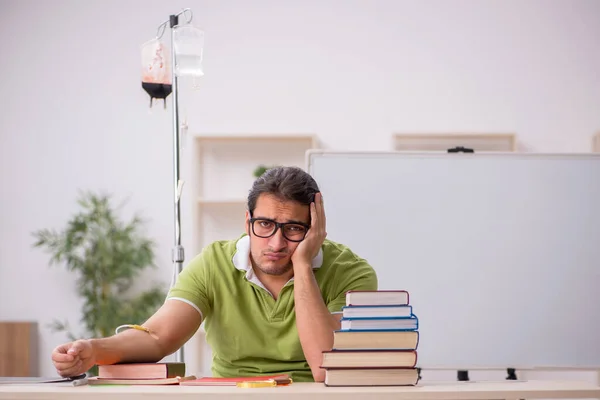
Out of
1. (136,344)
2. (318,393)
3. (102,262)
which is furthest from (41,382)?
(102,262)

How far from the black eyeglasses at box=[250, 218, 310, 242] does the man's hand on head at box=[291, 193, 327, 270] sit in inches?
0.8

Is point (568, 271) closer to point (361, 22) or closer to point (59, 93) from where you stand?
point (361, 22)

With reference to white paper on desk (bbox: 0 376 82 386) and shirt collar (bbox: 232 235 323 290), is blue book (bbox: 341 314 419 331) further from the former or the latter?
shirt collar (bbox: 232 235 323 290)

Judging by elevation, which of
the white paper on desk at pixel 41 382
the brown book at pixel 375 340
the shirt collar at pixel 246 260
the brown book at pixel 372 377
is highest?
the shirt collar at pixel 246 260

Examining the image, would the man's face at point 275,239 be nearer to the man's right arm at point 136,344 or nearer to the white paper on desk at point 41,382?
the man's right arm at point 136,344

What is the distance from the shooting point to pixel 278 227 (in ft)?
6.77

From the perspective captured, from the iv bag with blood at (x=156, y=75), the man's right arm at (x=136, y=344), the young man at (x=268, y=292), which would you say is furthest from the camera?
the iv bag with blood at (x=156, y=75)

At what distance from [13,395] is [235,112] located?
11.9 feet

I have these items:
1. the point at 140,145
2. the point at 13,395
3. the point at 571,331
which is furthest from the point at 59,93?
the point at 13,395

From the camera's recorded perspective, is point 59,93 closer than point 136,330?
No

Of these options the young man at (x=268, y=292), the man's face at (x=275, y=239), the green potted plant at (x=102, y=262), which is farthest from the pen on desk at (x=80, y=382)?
the green potted plant at (x=102, y=262)

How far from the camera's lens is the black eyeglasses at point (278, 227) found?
6.77 ft

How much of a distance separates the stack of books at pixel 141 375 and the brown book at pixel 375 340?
0.33 metres

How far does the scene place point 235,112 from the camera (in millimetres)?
4902
